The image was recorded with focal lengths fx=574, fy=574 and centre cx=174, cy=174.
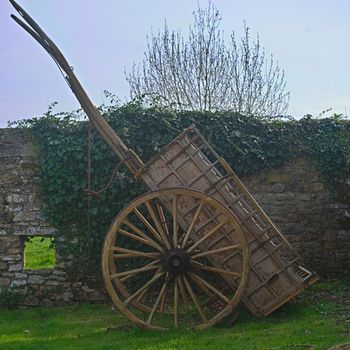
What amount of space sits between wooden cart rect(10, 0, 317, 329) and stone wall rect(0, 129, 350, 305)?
6.62 feet

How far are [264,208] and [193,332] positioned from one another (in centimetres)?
318

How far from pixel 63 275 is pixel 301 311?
328 cm

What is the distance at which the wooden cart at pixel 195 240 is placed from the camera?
578cm

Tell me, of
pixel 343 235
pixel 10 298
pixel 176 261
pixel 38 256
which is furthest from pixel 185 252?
pixel 38 256

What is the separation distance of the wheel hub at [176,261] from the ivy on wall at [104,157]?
6.43 feet

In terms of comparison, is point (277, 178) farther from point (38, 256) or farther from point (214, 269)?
point (38, 256)

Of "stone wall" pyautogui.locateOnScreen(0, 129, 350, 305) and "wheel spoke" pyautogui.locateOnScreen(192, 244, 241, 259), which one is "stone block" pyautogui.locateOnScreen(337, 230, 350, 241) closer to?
"stone wall" pyautogui.locateOnScreen(0, 129, 350, 305)

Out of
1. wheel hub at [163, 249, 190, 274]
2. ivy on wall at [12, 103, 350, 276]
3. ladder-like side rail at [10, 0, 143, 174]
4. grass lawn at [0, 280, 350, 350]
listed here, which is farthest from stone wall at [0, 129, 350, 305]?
wheel hub at [163, 249, 190, 274]

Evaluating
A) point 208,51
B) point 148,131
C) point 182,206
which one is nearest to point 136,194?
point 148,131

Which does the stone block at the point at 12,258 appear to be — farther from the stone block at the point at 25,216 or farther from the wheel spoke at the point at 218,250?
the wheel spoke at the point at 218,250

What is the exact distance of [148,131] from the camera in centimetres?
809

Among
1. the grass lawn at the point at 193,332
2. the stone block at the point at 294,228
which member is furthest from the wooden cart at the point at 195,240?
the stone block at the point at 294,228

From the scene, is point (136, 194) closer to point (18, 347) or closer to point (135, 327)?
point (135, 327)

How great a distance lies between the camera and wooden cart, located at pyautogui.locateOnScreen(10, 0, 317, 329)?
19.0 ft
